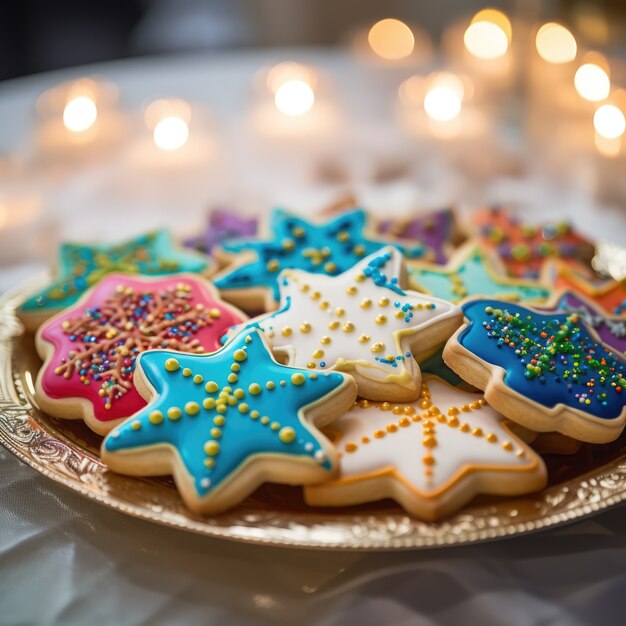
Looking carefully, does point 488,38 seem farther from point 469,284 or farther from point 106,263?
point 106,263

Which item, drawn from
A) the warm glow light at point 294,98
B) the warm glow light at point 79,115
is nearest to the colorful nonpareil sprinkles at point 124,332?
the warm glow light at point 79,115

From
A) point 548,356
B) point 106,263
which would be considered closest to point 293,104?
point 106,263

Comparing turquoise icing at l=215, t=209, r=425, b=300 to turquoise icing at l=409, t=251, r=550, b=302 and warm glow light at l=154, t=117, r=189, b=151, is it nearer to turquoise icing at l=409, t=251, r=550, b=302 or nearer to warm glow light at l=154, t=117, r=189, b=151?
turquoise icing at l=409, t=251, r=550, b=302

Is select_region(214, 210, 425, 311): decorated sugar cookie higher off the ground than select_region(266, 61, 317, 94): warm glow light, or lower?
lower

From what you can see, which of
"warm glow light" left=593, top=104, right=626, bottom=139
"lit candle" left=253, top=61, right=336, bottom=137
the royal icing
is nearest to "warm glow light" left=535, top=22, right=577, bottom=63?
"warm glow light" left=593, top=104, right=626, bottom=139

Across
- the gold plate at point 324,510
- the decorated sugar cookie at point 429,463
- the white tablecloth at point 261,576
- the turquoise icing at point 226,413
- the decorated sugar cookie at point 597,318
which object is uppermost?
the decorated sugar cookie at point 597,318

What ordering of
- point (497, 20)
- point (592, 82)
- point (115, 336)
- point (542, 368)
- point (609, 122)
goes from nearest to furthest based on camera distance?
point (542, 368) → point (115, 336) → point (609, 122) → point (592, 82) → point (497, 20)

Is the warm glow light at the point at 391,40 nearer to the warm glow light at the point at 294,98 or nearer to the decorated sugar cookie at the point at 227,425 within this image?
the warm glow light at the point at 294,98
